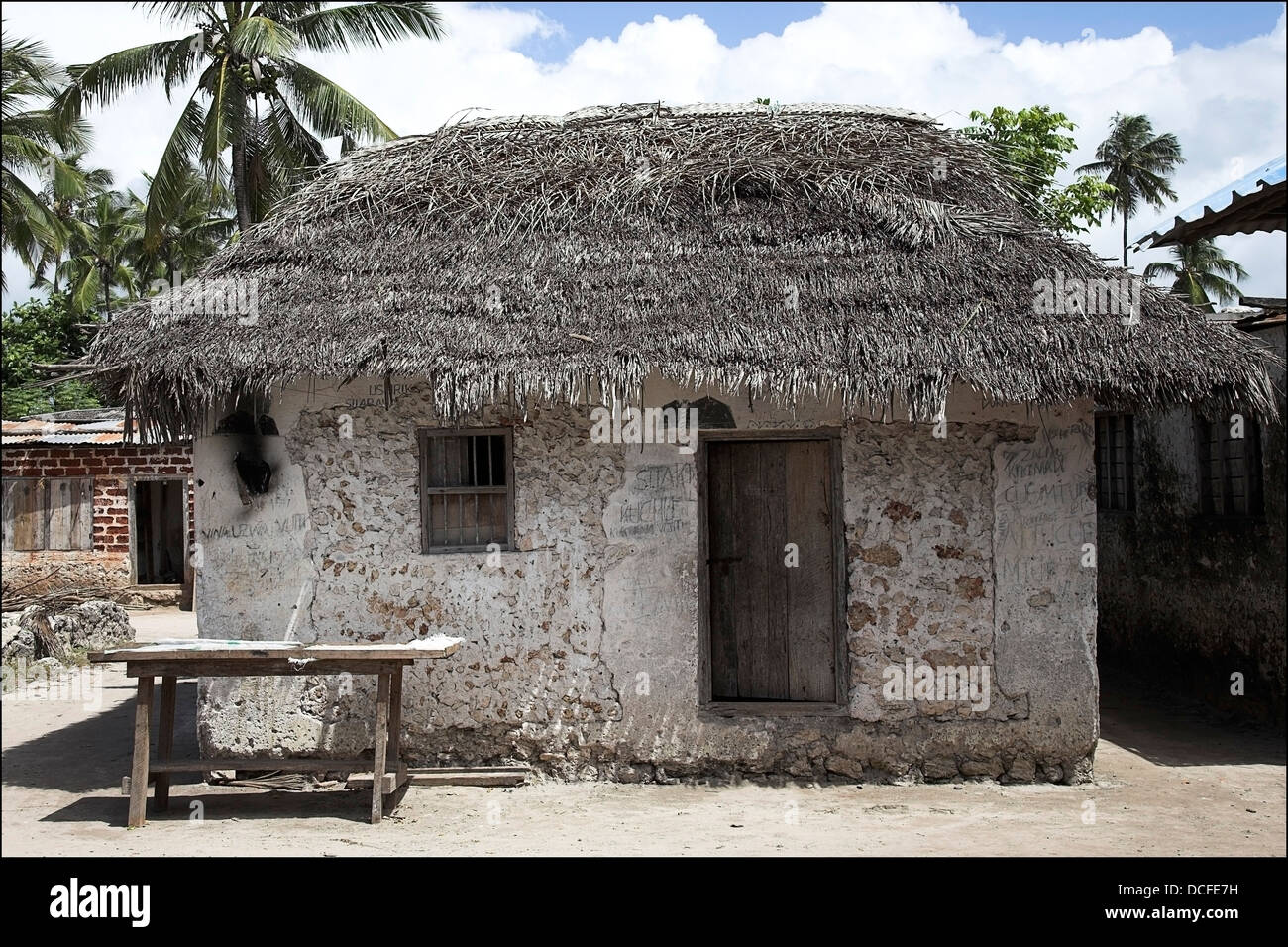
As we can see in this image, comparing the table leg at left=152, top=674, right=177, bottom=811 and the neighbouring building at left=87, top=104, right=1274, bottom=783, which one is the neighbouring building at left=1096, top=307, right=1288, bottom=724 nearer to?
the neighbouring building at left=87, top=104, right=1274, bottom=783

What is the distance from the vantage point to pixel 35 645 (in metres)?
11.8

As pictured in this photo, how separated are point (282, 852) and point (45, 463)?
1216 cm

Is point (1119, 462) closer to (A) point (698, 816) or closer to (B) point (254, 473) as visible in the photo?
(A) point (698, 816)

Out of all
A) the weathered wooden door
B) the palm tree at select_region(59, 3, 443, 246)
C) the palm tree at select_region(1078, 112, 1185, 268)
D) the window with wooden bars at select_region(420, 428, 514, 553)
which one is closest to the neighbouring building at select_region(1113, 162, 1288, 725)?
the weathered wooden door

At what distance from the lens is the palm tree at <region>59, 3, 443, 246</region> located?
14.1m

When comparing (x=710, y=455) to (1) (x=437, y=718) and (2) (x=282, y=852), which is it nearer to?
(1) (x=437, y=718)

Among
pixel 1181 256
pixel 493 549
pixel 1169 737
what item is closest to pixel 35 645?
pixel 493 549

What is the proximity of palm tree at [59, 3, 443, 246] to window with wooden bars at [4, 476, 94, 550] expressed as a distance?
3767mm

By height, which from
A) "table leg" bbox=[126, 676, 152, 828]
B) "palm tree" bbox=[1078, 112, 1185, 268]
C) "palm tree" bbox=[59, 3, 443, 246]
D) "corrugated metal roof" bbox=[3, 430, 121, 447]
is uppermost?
"palm tree" bbox=[1078, 112, 1185, 268]

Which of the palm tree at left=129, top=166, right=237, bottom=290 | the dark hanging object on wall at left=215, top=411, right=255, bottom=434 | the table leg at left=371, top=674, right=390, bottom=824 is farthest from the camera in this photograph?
the palm tree at left=129, top=166, right=237, bottom=290

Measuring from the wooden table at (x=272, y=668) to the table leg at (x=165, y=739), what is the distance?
21 mm

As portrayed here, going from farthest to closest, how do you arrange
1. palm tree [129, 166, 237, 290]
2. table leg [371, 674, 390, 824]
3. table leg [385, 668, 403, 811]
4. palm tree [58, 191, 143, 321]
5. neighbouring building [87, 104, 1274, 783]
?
1. palm tree [58, 191, 143, 321]
2. palm tree [129, 166, 237, 290]
3. neighbouring building [87, 104, 1274, 783]
4. table leg [385, 668, 403, 811]
5. table leg [371, 674, 390, 824]

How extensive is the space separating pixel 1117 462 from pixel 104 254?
2774 centimetres

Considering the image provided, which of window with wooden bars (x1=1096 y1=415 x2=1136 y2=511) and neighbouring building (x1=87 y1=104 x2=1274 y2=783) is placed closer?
neighbouring building (x1=87 y1=104 x2=1274 y2=783)
